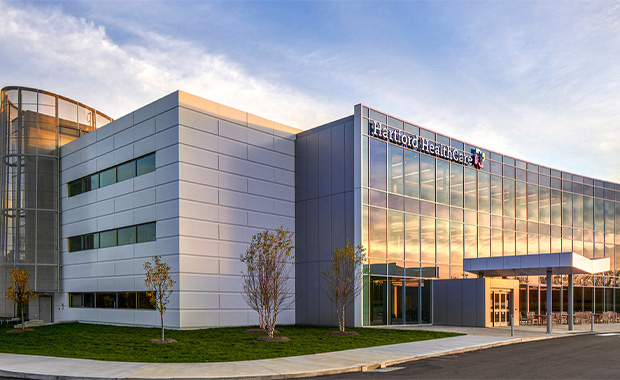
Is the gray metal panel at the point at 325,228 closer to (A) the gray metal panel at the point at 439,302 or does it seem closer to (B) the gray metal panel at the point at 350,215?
(B) the gray metal panel at the point at 350,215

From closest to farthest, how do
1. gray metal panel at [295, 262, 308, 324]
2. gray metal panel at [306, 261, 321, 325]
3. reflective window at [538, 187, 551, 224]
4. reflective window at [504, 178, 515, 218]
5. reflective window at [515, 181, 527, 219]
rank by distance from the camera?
gray metal panel at [306, 261, 321, 325] < gray metal panel at [295, 262, 308, 324] < reflective window at [504, 178, 515, 218] < reflective window at [515, 181, 527, 219] < reflective window at [538, 187, 551, 224]

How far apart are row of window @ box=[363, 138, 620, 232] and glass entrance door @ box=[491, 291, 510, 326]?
655 cm

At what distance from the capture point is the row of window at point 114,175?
1169 inches

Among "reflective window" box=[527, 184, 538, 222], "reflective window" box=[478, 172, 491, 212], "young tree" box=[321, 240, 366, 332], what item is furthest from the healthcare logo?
"young tree" box=[321, 240, 366, 332]

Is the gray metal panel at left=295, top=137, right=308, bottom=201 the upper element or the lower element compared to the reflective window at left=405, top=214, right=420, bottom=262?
upper

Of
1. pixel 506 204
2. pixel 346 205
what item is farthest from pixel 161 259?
pixel 506 204

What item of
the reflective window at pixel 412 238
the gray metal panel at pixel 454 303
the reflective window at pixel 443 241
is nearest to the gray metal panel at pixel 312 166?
the reflective window at pixel 412 238

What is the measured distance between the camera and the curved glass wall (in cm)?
3628

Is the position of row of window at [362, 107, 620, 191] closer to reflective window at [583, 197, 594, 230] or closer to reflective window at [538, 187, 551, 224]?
reflective window at [538, 187, 551, 224]

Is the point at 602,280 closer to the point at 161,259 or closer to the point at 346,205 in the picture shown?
the point at 346,205

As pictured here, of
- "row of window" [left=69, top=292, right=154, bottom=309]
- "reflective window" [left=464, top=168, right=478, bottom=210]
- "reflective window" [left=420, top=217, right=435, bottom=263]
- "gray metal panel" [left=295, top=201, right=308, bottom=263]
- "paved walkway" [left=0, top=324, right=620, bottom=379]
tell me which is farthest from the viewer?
"reflective window" [left=464, top=168, right=478, bottom=210]

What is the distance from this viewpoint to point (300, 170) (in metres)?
33.5

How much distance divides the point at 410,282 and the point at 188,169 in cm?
1427


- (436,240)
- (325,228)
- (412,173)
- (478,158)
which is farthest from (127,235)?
(478,158)
